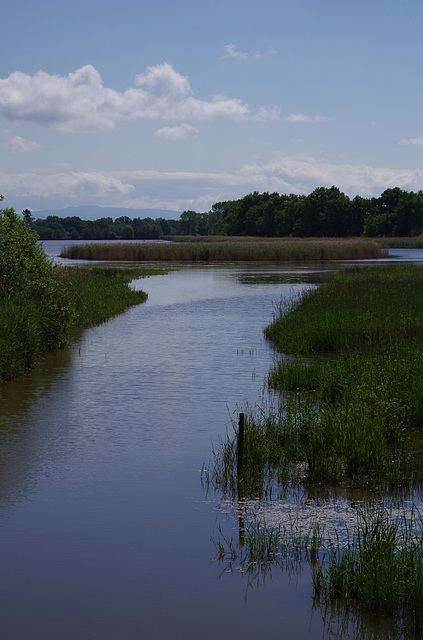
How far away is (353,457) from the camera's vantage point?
9312 millimetres

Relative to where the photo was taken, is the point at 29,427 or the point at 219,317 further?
the point at 219,317

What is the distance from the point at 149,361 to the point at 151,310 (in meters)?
12.9

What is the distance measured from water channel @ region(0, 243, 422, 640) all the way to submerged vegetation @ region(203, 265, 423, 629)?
0.29 m

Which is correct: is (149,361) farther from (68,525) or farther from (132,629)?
(132,629)

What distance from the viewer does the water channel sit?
578 centimetres

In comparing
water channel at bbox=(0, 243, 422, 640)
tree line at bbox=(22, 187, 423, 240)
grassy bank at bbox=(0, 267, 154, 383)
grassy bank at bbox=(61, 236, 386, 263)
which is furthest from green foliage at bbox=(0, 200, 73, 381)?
tree line at bbox=(22, 187, 423, 240)

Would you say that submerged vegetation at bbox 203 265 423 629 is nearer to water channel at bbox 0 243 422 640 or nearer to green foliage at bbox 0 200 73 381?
water channel at bbox 0 243 422 640

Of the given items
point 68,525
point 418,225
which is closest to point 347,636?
point 68,525

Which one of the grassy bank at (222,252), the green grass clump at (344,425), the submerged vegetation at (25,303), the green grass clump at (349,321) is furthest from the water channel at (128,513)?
the grassy bank at (222,252)

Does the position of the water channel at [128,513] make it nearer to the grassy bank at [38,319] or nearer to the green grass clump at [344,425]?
the grassy bank at [38,319]

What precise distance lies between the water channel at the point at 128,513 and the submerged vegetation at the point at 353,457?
291mm

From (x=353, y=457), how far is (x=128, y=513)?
3178mm

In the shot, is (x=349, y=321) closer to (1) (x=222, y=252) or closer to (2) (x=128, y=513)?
(2) (x=128, y=513)

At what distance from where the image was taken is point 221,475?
9352mm
